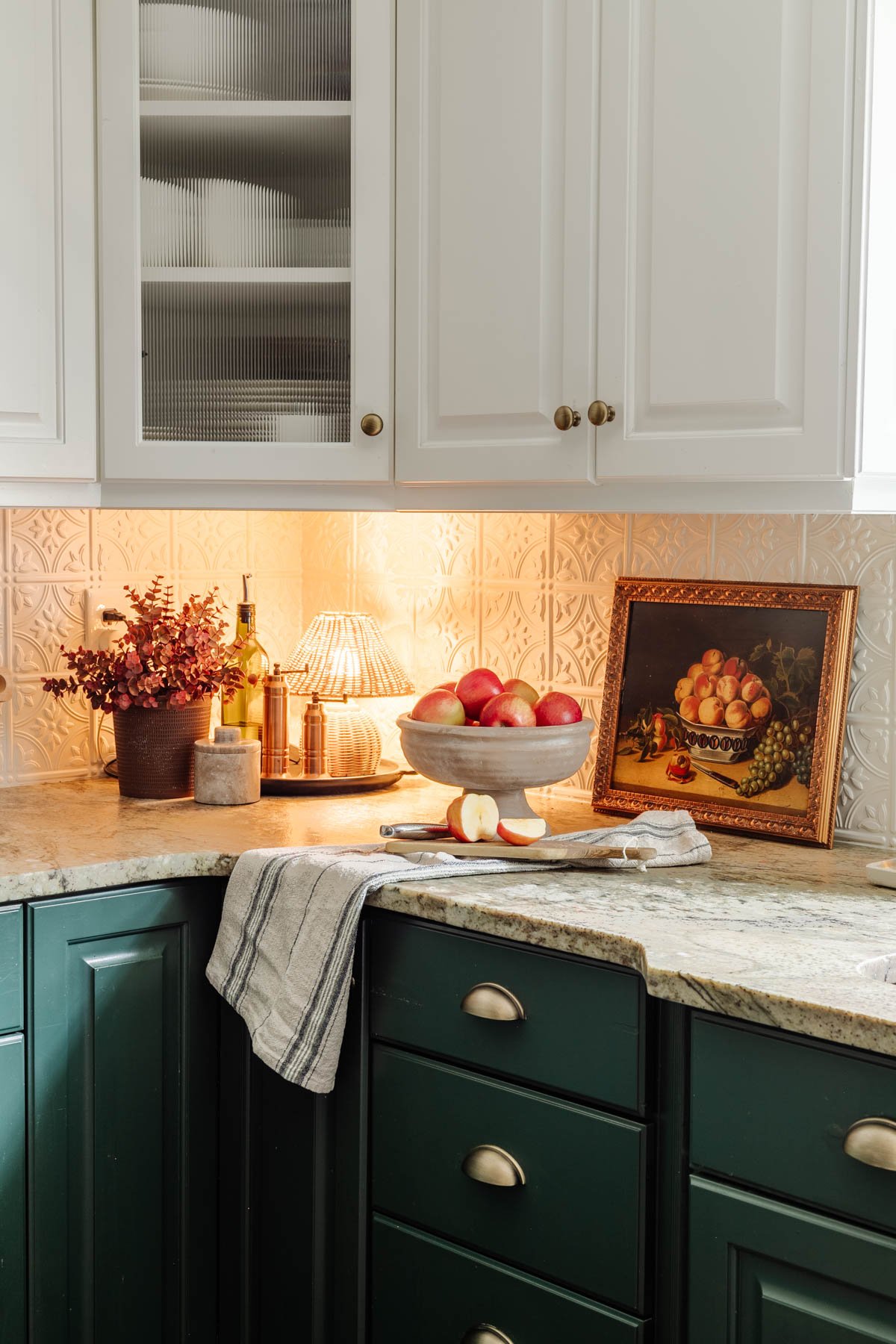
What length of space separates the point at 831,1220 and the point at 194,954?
0.90 metres

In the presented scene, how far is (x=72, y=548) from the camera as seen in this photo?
246 centimetres

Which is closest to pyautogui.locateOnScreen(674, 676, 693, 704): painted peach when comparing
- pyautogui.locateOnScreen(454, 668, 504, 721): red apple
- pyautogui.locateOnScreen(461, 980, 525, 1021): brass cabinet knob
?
pyautogui.locateOnScreen(454, 668, 504, 721): red apple

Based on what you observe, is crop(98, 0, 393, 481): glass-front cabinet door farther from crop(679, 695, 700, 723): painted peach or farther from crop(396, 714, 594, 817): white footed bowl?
crop(679, 695, 700, 723): painted peach

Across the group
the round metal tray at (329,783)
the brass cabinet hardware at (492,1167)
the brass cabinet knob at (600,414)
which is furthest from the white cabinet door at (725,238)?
the brass cabinet hardware at (492,1167)

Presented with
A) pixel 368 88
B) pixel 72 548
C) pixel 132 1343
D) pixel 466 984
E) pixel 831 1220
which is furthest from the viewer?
pixel 72 548

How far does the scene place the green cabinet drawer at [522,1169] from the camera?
1522 mm

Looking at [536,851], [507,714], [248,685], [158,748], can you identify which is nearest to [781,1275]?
[536,851]

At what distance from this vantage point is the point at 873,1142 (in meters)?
1.30

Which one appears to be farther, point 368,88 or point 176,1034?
point 368,88

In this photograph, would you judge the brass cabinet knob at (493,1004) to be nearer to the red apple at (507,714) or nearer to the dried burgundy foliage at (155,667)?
the red apple at (507,714)

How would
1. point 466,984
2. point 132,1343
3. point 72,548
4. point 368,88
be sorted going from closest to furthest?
point 466,984, point 132,1343, point 368,88, point 72,548

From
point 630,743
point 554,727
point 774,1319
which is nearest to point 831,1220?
point 774,1319

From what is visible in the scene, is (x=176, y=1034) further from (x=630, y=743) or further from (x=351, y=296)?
(x=351, y=296)

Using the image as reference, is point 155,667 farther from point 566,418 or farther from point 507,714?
point 566,418
